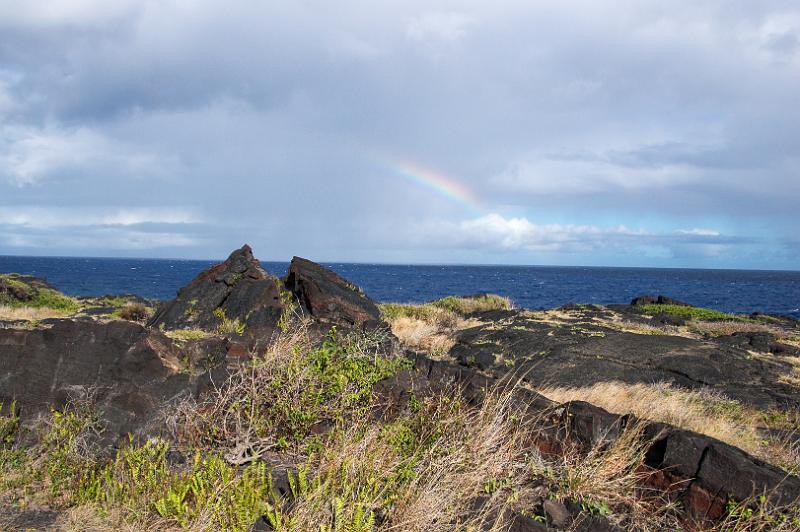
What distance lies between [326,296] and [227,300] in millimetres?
2790

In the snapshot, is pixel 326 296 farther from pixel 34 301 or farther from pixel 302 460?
pixel 34 301

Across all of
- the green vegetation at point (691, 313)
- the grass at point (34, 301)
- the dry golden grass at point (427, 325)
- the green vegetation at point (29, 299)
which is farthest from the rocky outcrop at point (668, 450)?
the green vegetation at point (691, 313)

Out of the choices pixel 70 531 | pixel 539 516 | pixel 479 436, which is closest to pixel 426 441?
pixel 479 436

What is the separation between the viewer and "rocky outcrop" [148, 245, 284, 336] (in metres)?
14.2

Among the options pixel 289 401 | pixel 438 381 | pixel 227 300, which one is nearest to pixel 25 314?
pixel 227 300

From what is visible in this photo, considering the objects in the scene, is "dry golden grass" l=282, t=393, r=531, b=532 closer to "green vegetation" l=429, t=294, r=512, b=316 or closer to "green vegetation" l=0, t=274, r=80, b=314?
"green vegetation" l=429, t=294, r=512, b=316

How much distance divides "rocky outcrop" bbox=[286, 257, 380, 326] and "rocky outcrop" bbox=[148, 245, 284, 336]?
764mm

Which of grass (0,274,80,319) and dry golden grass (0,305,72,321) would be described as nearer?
dry golden grass (0,305,72,321)

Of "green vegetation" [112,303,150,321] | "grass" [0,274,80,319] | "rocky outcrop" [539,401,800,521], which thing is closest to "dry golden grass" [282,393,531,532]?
"rocky outcrop" [539,401,800,521]

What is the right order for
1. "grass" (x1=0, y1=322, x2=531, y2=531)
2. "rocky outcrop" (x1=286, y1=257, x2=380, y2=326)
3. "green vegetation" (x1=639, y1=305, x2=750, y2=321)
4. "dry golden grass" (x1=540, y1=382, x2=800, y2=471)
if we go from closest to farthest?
"grass" (x1=0, y1=322, x2=531, y2=531), "dry golden grass" (x1=540, y1=382, x2=800, y2=471), "rocky outcrop" (x1=286, y1=257, x2=380, y2=326), "green vegetation" (x1=639, y1=305, x2=750, y2=321)

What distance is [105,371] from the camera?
760 centimetres

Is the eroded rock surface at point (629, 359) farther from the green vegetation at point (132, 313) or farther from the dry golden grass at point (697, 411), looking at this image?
the green vegetation at point (132, 313)

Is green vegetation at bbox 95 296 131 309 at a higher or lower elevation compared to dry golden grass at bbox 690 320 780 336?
higher

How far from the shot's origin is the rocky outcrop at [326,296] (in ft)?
51.8
